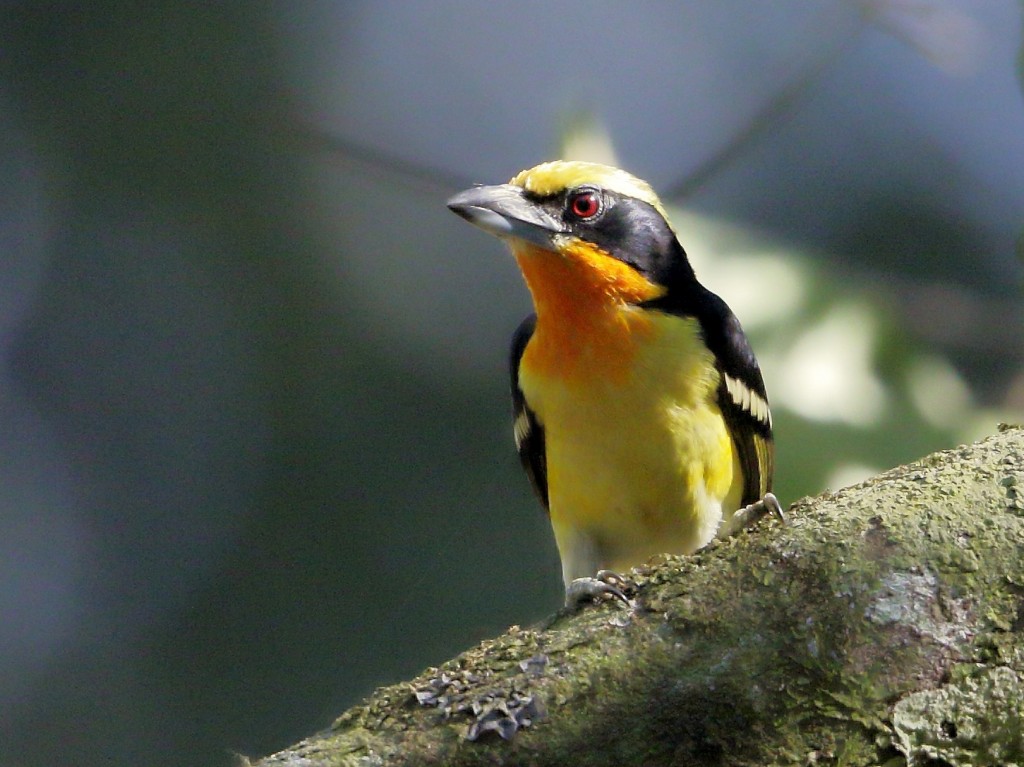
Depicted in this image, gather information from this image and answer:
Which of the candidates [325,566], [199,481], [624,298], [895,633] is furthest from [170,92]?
[895,633]

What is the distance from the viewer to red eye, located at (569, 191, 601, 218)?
13.9 feet

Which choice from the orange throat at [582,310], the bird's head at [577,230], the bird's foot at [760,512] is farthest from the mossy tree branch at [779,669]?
the bird's head at [577,230]

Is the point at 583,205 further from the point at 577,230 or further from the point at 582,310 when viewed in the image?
the point at 582,310

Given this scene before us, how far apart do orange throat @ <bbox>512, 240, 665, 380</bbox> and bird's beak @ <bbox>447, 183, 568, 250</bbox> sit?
0.06 m

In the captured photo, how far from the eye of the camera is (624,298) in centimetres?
419

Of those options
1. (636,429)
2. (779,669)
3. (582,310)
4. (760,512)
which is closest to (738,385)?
(636,429)

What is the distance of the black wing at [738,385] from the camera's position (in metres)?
4.19

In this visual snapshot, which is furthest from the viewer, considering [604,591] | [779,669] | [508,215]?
[508,215]

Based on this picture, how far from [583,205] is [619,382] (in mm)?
741

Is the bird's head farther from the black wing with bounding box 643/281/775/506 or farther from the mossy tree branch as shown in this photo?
the mossy tree branch

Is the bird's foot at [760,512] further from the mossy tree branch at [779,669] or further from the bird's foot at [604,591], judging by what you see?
the bird's foot at [604,591]

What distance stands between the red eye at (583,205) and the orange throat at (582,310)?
13 centimetres

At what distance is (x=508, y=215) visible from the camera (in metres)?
4.09

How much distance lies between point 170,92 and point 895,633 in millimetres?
9070
